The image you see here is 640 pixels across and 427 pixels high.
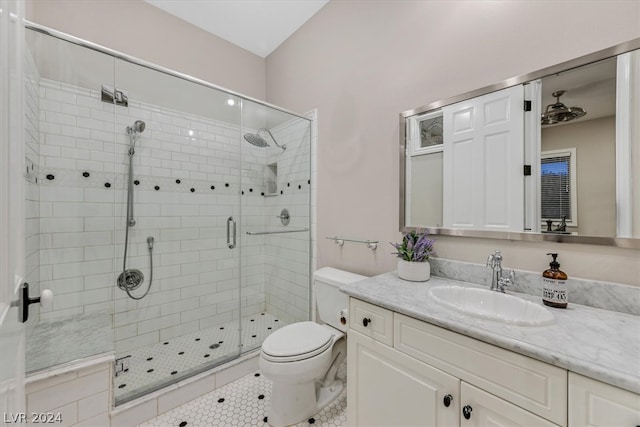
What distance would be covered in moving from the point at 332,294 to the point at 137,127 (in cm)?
188

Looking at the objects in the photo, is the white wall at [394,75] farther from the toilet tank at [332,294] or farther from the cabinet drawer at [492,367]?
the cabinet drawer at [492,367]

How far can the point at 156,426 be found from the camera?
1.40 metres

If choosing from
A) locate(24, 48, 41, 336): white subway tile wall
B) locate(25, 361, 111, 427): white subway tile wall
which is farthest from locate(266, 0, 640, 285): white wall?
locate(24, 48, 41, 336): white subway tile wall

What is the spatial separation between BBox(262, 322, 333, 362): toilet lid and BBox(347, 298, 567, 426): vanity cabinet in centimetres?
28

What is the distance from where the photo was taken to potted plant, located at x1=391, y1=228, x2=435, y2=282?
1.31m

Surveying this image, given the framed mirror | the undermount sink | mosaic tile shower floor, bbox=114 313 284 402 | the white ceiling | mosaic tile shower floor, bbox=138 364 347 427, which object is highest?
the white ceiling

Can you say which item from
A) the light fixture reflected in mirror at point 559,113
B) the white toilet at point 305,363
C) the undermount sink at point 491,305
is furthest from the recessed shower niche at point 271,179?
the light fixture reflected in mirror at point 559,113

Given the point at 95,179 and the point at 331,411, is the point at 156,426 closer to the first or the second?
the point at 331,411

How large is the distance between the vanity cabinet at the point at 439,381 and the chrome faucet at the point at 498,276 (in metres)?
0.45

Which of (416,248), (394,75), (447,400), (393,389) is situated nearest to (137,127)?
(394,75)

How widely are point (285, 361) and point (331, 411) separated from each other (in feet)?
1.75

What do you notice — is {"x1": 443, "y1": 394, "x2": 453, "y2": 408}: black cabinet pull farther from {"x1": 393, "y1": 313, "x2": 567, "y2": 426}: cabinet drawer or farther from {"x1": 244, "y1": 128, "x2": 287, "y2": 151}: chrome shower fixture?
{"x1": 244, "y1": 128, "x2": 287, "y2": 151}: chrome shower fixture

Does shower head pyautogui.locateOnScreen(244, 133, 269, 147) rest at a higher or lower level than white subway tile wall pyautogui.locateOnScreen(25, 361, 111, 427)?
higher

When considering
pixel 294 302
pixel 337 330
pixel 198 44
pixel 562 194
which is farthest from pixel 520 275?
pixel 198 44
